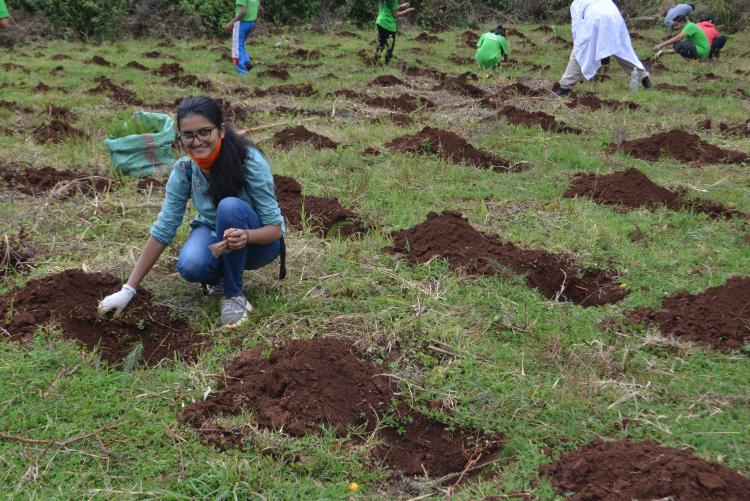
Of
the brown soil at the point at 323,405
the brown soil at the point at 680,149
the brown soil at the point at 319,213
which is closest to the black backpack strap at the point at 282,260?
the brown soil at the point at 323,405

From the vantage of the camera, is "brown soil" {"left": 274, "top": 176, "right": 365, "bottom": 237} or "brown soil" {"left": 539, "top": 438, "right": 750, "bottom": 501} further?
"brown soil" {"left": 274, "top": 176, "right": 365, "bottom": 237}

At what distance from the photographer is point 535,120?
22.1 ft

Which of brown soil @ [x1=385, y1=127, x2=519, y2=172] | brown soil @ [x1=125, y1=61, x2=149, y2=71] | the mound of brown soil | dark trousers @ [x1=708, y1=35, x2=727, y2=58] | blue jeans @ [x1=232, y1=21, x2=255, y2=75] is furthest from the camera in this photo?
dark trousers @ [x1=708, y1=35, x2=727, y2=58]

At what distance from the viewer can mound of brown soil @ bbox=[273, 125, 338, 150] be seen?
5.99 metres

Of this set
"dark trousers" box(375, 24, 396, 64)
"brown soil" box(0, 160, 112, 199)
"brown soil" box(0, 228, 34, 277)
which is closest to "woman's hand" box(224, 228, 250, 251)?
"brown soil" box(0, 228, 34, 277)

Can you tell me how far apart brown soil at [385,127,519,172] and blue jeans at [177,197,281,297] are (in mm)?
2798

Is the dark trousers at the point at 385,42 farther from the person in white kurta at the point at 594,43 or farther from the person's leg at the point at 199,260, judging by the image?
the person's leg at the point at 199,260

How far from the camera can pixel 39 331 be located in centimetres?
285

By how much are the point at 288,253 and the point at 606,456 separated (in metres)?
2.12

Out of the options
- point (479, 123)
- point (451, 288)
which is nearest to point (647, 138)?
point (479, 123)

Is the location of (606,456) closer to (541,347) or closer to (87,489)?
(541,347)

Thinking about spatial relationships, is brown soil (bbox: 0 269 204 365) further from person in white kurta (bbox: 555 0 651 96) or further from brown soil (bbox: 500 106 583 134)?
person in white kurta (bbox: 555 0 651 96)

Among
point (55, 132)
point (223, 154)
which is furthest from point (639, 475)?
point (55, 132)

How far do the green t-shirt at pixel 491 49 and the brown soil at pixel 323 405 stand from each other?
8.62 meters
